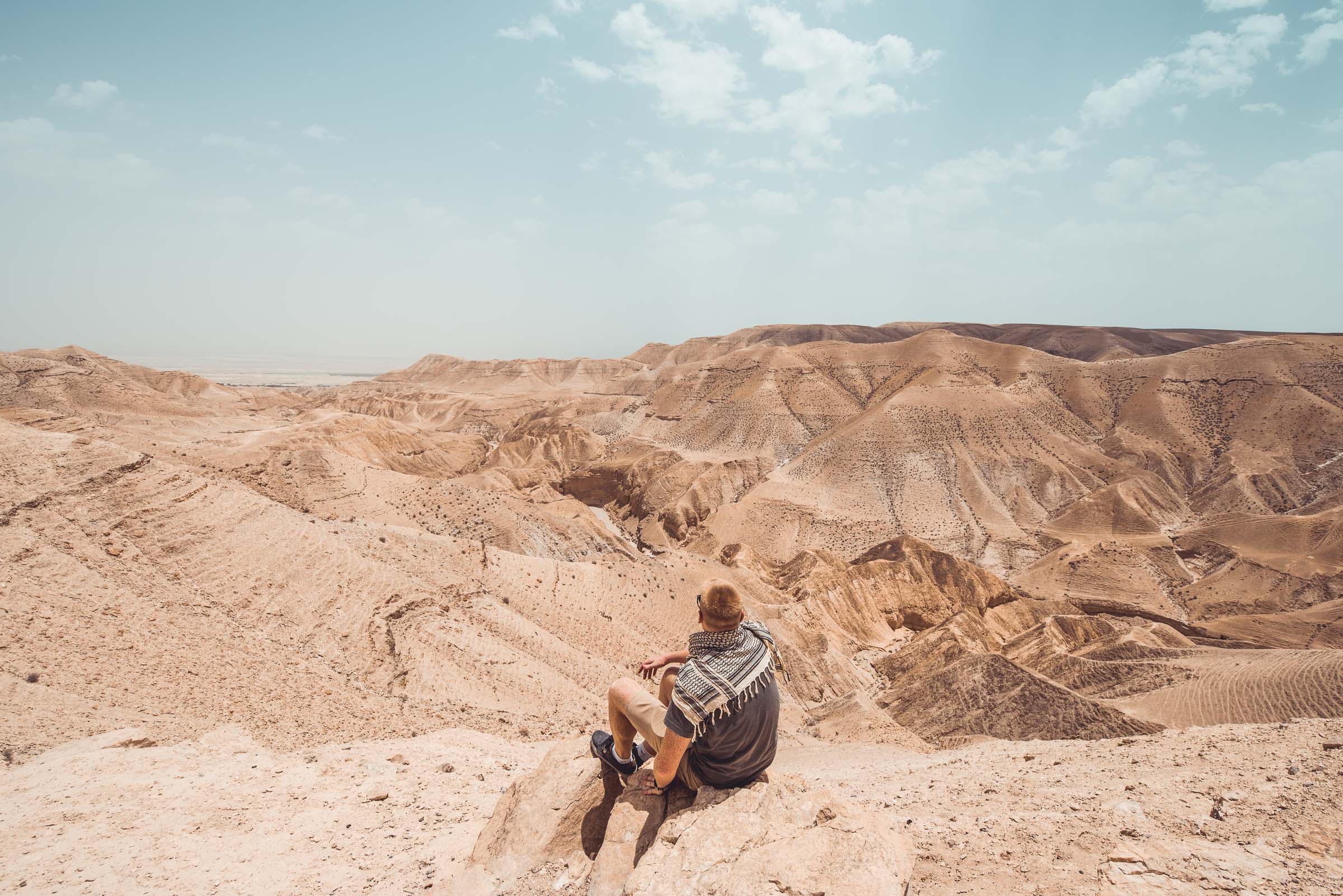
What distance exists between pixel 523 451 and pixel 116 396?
93.9 feet

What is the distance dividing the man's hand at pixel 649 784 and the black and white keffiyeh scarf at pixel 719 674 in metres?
0.55

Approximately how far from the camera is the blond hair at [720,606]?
10.9 feet

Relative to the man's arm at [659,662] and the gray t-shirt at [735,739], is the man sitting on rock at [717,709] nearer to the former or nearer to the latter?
the gray t-shirt at [735,739]

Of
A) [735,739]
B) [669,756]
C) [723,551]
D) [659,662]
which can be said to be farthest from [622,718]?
[723,551]

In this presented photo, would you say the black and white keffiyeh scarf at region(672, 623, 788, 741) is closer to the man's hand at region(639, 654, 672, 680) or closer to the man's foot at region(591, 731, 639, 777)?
the man's hand at region(639, 654, 672, 680)

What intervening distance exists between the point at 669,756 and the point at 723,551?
86.6ft

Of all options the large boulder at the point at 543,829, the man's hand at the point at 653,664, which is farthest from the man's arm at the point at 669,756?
the large boulder at the point at 543,829

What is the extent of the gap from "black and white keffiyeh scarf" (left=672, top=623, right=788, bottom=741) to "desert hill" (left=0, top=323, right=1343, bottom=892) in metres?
0.77

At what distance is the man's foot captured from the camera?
12.3 ft

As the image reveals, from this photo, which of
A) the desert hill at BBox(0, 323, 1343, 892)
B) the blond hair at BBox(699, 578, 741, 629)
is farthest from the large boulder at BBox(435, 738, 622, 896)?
the blond hair at BBox(699, 578, 741, 629)

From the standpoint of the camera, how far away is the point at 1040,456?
45469 millimetres

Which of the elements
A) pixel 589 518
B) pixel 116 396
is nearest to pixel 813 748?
pixel 589 518

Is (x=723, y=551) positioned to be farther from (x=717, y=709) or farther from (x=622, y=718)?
(x=717, y=709)

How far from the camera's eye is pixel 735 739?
10.6 feet
